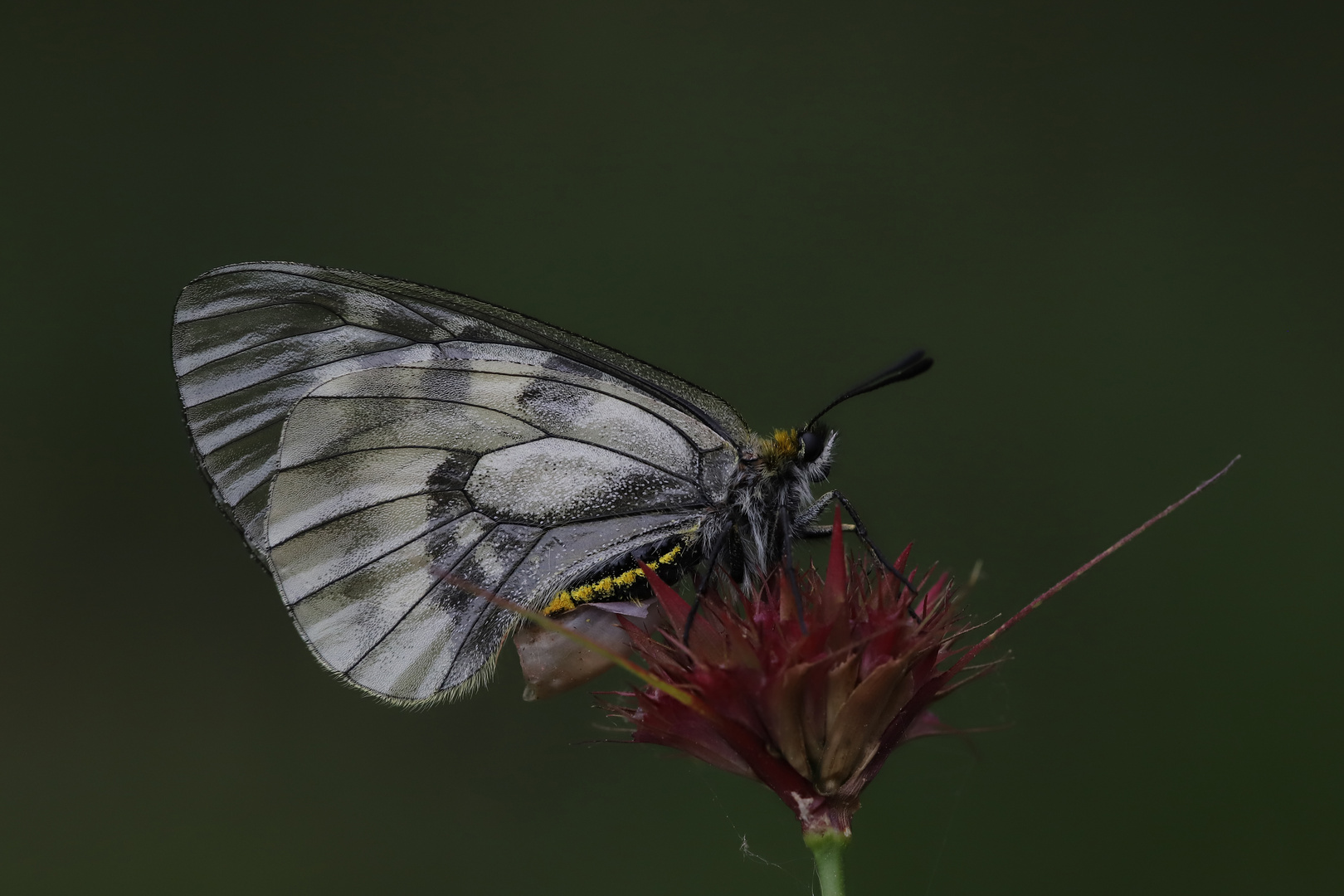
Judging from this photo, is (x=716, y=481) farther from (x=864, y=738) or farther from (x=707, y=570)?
(x=864, y=738)

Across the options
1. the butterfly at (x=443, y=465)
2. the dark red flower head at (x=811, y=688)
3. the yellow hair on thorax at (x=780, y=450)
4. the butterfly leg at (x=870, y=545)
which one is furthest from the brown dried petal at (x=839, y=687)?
the yellow hair on thorax at (x=780, y=450)

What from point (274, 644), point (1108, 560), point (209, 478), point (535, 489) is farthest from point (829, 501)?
point (274, 644)

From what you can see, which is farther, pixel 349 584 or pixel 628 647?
pixel 349 584

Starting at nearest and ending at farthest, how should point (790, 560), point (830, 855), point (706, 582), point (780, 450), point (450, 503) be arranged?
point (830, 855)
point (790, 560)
point (706, 582)
point (780, 450)
point (450, 503)

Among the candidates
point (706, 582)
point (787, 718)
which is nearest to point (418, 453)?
point (706, 582)

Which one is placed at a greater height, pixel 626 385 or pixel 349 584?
pixel 626 385

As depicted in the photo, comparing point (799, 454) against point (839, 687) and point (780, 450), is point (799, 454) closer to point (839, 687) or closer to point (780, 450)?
point (780, 450)
